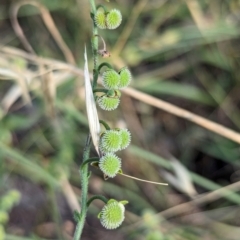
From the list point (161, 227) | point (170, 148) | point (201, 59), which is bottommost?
Answer: point (161, 227)

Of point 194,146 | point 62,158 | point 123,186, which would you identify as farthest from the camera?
point 194,146

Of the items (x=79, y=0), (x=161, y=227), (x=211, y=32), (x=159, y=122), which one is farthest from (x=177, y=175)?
(x=79, y=0)

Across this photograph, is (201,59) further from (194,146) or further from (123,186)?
(123,186)

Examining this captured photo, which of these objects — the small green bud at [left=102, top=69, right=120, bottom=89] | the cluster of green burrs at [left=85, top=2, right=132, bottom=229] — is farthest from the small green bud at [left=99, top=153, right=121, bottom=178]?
the small green bud at [left=102, top=69, right=120, bottom=89]

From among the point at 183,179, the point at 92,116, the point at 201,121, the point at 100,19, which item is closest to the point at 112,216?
the point at 92,116

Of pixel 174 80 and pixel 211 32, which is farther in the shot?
pixel 174 80

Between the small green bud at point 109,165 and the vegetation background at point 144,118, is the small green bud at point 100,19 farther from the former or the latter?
the vegetation background at point 144,118

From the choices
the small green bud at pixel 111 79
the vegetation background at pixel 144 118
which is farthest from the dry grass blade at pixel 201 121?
the small green bud at pixel 111 79
